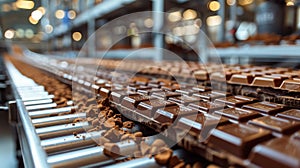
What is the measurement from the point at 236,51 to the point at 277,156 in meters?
2.07

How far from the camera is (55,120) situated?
0.65 m

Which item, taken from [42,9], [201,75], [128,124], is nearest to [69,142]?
Result: [128,124]

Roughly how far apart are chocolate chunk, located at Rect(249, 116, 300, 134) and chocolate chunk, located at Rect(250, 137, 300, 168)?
56 mm

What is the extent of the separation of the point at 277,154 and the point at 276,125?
128mm

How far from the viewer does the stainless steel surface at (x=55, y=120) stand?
2.02 ft

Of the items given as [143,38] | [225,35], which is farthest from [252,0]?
[143,38]

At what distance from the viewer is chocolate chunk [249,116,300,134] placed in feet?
1.29

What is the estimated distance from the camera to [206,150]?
1.28 feet

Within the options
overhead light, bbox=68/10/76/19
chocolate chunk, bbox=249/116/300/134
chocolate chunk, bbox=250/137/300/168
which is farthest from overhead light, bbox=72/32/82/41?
chocolate chunk, bbox=250/137/300/168

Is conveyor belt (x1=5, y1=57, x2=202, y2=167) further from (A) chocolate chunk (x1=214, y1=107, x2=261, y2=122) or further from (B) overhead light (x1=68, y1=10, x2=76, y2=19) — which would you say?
(B) overhead light (x1=68, y1=10, x2=76, y2=19)

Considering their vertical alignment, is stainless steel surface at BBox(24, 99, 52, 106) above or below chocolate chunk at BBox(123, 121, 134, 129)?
above

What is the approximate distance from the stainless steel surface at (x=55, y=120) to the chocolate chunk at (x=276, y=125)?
44 cm

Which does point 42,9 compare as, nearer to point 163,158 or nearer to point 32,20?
point 32,20

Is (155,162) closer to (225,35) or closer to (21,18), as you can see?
(225,35)
